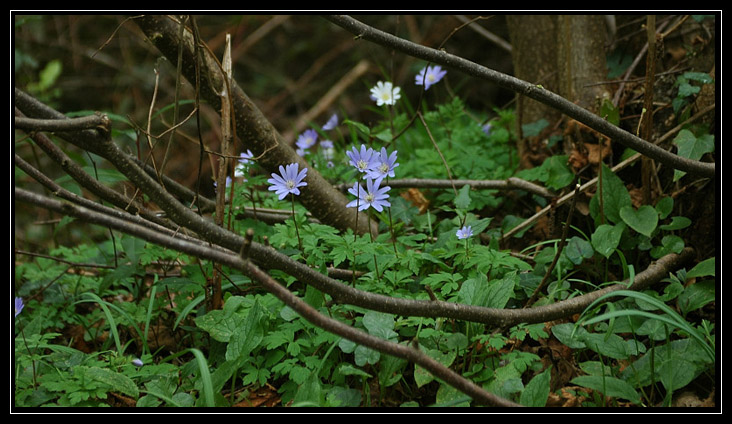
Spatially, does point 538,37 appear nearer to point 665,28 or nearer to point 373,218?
point 665,28

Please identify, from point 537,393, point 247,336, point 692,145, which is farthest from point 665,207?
point 247,336

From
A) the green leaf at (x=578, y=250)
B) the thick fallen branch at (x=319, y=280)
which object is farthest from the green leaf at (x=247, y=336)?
the green leaf at (x=578, y=250)

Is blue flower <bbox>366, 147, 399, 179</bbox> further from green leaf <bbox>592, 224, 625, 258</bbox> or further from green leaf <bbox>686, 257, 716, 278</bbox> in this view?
green leaf <bbox>686, 257, 716, 278</bbox>

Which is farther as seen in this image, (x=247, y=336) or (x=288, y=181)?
(x=288, y=181)

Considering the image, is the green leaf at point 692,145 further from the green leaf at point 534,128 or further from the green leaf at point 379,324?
the green leaf at point 379,324

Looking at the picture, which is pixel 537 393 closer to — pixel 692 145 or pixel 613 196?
pixel 613 196

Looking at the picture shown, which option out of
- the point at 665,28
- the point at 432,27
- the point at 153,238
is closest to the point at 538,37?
the point at 665,28

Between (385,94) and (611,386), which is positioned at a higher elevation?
(385,94)

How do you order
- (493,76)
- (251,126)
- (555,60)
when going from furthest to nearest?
(555,60) → (251,126) → (493,76)
